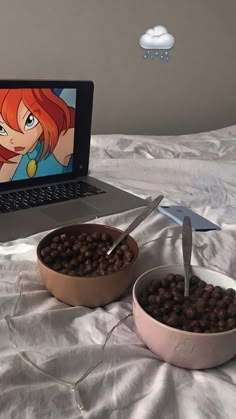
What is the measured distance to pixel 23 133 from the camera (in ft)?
3.14

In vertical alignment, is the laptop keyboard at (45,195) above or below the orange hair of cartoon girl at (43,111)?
below

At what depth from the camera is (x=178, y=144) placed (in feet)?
5.21

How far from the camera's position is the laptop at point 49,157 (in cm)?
90

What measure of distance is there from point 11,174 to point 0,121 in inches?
4.4

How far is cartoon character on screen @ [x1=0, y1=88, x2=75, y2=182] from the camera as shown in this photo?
936mm

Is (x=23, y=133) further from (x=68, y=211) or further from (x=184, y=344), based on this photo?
(x=184, y=344)

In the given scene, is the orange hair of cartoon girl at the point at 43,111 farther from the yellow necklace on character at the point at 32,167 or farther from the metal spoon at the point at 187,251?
the metal spoon at the point at 187,251

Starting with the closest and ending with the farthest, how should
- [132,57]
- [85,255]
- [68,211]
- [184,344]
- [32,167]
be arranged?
[184,344], [85,255], [68,211], [32,167], [132,57]

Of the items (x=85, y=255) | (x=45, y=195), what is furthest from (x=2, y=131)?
(x=85, y=255)

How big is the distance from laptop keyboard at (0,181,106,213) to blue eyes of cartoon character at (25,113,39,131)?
0.13 meters

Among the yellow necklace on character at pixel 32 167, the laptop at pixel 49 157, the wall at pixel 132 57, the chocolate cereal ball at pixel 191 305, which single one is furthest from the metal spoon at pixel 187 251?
the wall at pixel 132 57

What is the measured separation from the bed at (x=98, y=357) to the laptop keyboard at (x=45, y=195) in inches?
5.5

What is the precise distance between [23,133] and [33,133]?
0.02 meters

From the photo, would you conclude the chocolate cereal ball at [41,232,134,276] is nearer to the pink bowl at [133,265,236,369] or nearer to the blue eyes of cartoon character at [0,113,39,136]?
the pink bowl at [133,265,236,369]
